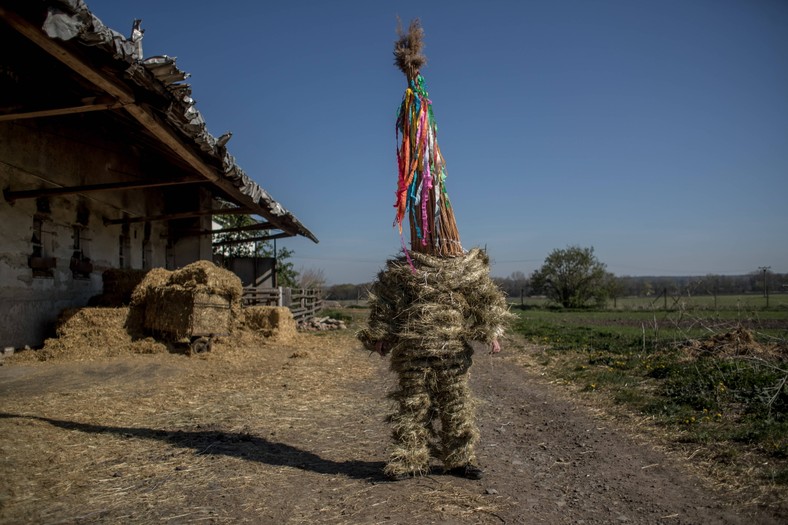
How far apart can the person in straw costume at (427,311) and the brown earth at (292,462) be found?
0.30m

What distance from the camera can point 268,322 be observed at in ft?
43.1

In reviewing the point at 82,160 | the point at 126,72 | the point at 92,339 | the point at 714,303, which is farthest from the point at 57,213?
the point at 714,303

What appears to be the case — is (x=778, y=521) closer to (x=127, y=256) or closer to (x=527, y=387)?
(x=527, y=387)

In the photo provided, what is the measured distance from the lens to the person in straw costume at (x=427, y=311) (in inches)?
152

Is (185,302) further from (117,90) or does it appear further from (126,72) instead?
(126,72)

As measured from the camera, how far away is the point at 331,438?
5.10 m

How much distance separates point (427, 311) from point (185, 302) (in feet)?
24.5

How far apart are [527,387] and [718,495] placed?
4.57 meters

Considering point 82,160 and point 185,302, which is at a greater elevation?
point 82,160

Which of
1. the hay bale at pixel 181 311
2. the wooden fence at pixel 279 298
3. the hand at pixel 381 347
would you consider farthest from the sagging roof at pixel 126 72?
the wooden fence at pixel 279 298

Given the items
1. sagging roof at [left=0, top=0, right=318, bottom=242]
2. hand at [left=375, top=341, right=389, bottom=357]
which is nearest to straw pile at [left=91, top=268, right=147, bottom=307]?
sagging roof at [left=0, top=0, right=318, bottom=242]

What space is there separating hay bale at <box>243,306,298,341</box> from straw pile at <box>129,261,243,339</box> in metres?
2.25

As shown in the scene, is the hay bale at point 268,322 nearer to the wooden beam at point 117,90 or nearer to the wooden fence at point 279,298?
the wooden fence at point 279,298

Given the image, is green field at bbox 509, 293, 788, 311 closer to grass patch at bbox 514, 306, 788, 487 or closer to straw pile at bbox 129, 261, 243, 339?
grass patch at bbox 514, 306, 788, 487
